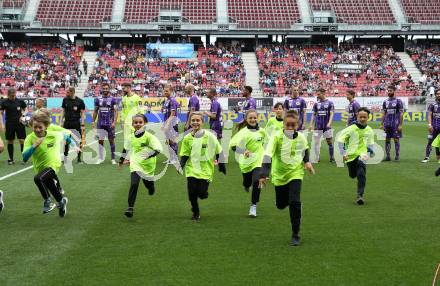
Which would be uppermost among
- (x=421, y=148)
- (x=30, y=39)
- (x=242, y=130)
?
(x=30, y=39)

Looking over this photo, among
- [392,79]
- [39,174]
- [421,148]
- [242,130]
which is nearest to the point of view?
[39,174]

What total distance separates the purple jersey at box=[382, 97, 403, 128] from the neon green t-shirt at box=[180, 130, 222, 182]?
9.41 m

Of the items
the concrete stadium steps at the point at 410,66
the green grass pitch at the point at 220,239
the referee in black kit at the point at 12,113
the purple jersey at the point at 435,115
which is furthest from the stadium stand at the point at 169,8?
the green grass pitch at the point at 220,239

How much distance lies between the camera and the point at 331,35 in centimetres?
5962

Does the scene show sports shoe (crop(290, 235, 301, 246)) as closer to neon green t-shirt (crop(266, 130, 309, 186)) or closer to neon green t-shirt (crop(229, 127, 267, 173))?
neon green t-shirt (crop(266, 130, 309, 186))

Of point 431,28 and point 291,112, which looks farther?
point 431,28

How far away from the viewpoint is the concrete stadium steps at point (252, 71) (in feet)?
165

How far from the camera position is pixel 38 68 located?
51.8 metres

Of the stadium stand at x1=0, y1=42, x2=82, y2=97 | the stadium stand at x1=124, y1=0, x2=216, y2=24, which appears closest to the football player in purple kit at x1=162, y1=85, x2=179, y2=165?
the stadium stand at x1=0, y1=42, x2=82, y2=97

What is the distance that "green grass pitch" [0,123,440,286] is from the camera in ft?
19.5

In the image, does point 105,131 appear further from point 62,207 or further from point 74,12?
point 74,12

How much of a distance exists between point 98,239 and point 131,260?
1194 mm

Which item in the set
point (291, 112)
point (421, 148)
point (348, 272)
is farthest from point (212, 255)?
point (421, 148)

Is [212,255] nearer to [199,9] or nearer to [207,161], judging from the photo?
[207,161]
